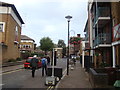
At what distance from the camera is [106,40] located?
15.7 metres

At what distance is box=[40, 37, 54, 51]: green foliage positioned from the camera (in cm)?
6800

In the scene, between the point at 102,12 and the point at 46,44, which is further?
the point at 46,44

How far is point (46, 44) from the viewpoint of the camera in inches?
2675

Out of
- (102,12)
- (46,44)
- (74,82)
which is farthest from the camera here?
(46,44)

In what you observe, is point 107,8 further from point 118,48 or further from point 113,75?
point 113,75

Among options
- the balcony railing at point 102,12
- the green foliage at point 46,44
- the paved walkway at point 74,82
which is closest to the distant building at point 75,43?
the green foliage at point 46,44

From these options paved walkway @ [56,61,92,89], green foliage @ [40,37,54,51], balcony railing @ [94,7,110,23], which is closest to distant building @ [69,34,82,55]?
green foliage @ [40,37,54,51]

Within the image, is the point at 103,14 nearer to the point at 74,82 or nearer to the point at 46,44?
the point at 74,82

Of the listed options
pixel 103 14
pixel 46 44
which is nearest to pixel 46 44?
pixel 46 44

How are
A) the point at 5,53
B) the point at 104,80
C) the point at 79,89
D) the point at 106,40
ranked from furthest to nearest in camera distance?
the point at 5,53 → the point at 106,40 → the point at 79,89 → the point at 104,80

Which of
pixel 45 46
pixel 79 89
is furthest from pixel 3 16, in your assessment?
pixel 45 46

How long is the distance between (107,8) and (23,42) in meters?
50.0

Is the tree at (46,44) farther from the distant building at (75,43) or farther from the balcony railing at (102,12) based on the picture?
the balcony railing at (102,12)

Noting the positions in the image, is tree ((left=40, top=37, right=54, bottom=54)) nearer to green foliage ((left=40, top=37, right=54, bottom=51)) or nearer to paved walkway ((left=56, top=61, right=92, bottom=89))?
green foliage ((left=40, top=37, right=54, bottom=51))
